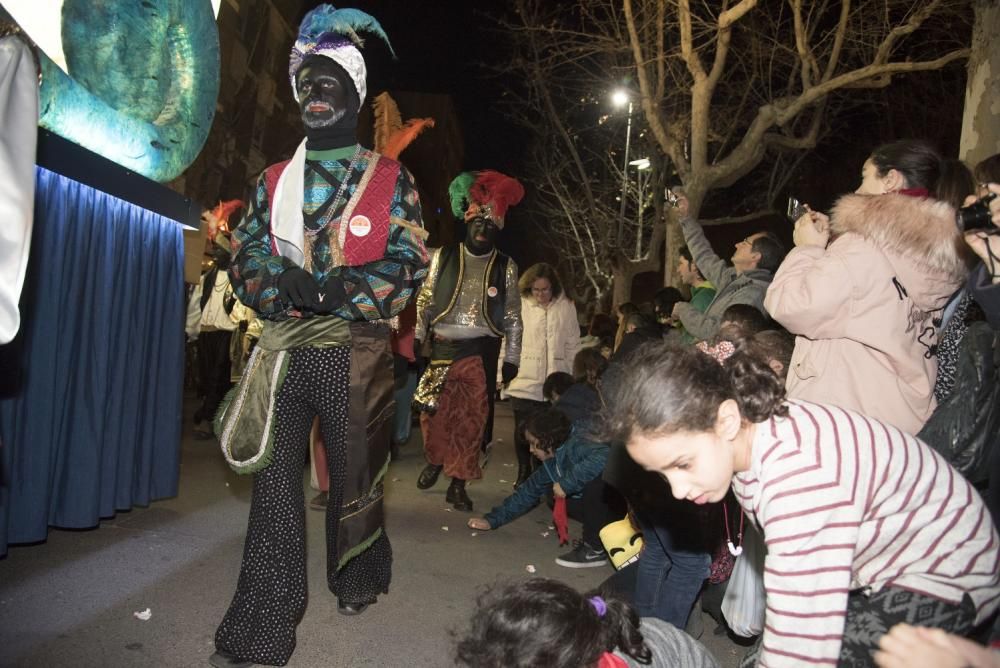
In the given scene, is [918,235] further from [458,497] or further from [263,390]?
[458,497]

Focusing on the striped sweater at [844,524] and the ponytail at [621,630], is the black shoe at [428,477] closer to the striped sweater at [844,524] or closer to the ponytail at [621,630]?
the ponytail at [621,630]

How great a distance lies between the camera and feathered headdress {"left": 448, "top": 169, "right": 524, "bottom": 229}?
603 cm

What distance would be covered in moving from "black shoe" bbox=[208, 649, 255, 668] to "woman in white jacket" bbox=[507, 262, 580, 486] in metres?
4.07

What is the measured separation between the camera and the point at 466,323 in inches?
236

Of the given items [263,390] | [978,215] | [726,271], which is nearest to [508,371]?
[726,271]

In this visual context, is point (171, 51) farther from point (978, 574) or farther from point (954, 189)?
point (978, 574)

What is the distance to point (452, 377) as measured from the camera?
6.01 m

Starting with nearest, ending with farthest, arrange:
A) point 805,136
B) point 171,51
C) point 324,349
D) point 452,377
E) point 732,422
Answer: point 732,422, point 324,349, point 171,51, point 452,377, point 805,136

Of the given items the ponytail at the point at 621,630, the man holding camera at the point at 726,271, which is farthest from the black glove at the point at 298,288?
the man holding camera at the point at 726,271

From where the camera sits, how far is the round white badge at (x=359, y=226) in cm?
307

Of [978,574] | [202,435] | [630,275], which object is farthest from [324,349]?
[630,275]

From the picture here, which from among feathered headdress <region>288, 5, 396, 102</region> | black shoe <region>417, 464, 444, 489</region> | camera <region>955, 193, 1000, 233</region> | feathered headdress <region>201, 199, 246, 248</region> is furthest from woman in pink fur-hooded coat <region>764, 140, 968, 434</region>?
feathered headdress <region>201, 199, 246, 248</region>

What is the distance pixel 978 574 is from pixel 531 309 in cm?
546

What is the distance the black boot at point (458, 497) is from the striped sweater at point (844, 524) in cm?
383
